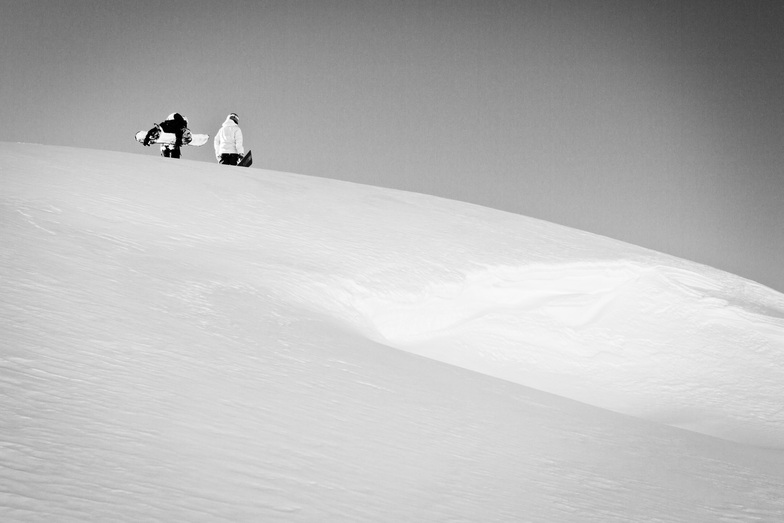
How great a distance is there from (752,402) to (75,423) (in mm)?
3002

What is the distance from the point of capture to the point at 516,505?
1.25 meters

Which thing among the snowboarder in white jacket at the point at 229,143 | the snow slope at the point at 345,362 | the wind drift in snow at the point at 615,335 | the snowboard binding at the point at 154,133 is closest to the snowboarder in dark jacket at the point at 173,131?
the snowboard binding at the point at 154,133

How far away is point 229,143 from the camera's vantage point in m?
6.20

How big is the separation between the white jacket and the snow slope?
1527 millimetres

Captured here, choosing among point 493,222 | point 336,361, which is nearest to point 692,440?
point 336,361

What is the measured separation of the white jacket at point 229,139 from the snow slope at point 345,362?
153 centimetres

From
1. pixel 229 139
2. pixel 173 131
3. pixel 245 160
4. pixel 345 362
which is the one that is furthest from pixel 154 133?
pixel 345 362

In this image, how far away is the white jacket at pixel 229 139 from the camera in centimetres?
615

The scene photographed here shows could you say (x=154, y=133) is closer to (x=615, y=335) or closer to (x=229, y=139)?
(x=229, y=139)

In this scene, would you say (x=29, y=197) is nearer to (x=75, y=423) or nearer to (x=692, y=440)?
(x=75, y=423)

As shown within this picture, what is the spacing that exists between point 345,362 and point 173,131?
16.2 ft

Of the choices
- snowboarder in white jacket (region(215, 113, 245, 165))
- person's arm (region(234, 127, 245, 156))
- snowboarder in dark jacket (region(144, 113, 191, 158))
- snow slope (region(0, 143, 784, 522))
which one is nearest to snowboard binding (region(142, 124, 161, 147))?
snowboarder in dark jacket (region(144, 113, 191, 158))

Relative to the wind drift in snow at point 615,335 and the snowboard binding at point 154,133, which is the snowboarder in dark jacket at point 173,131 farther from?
the wind drift in snow at point 615,335

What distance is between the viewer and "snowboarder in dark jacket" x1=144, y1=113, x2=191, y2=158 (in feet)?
20.4
